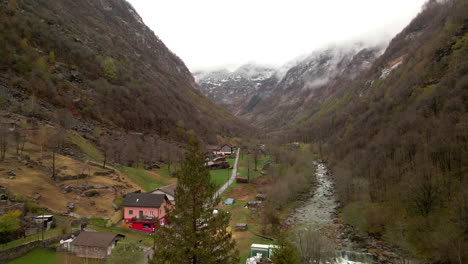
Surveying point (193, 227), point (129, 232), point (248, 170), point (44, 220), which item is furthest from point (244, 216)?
point (193, 227)

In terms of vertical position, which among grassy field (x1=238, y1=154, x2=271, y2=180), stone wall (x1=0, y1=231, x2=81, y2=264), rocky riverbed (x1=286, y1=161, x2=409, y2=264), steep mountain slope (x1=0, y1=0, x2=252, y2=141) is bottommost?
rocky riverbed (x1=286, y1=161, x2=409, y2=264)

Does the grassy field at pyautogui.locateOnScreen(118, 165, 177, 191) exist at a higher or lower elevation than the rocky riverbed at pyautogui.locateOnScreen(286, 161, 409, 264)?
higher

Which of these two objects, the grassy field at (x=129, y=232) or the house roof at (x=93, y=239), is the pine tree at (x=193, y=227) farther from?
the grassy field at (x=129, y=232)

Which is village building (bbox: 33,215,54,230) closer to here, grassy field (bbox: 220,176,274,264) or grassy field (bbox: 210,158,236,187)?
grassy field (bbox: 220,176,274,264)

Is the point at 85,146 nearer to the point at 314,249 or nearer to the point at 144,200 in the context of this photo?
the point at 144,200

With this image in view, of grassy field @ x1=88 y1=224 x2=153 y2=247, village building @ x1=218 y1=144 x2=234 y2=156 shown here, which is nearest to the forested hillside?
grassy field @ x1=88 y1=224 x2=153 y2=247
